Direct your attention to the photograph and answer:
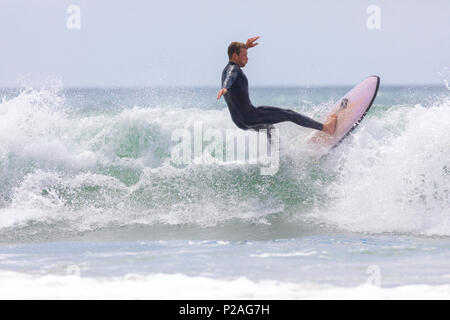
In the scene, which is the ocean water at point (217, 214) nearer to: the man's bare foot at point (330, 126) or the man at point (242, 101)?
the man's bare foot at point (330, 126)

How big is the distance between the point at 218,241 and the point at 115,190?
8.48 feet

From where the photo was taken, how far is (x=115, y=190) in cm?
854

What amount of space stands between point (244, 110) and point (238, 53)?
653 mm

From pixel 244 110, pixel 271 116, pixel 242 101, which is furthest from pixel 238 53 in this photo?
pixel 271 116

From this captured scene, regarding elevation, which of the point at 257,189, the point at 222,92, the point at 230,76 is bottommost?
the point at 257,189

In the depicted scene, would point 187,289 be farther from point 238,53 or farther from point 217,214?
point 238,53

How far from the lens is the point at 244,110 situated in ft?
22.8

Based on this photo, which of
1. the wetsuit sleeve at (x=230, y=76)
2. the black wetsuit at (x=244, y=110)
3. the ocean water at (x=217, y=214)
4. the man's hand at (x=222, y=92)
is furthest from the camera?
the black wetsuit at (x=244, y=110)

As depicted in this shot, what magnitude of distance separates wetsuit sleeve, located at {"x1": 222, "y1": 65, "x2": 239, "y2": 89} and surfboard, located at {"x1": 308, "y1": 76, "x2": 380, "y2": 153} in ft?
5.50

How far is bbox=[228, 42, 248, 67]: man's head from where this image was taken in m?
6.82

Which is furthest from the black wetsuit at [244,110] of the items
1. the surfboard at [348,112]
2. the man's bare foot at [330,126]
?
the surfboard at [348,112]

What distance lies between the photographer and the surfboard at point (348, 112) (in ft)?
25.1

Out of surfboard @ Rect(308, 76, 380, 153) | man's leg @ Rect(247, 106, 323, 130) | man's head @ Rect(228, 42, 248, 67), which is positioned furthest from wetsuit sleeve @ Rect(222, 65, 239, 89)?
surfboard @ Rect(308, 76, 380, 153)
